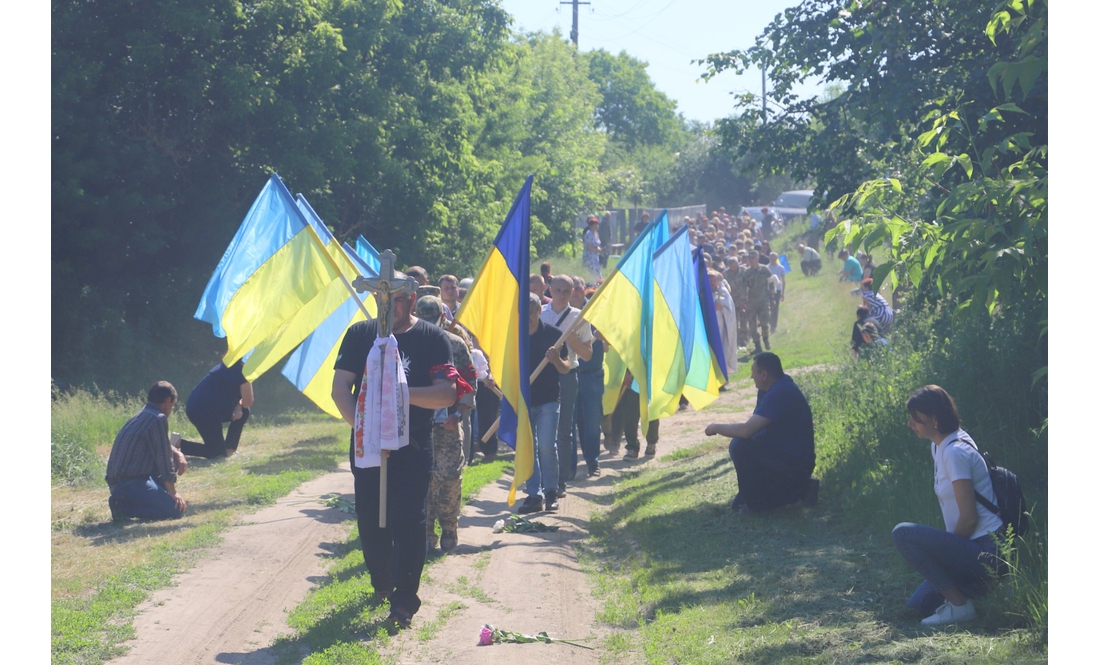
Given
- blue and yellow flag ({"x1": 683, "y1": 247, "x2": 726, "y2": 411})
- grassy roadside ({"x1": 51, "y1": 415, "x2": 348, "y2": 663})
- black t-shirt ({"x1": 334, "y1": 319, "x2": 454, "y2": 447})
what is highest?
black t-shirt ({"x1": 334, "y1": 319, "x2": 454, "y2": 447})

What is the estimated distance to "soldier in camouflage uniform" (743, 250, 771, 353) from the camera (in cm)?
2167

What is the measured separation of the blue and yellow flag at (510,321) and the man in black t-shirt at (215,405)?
163 inches

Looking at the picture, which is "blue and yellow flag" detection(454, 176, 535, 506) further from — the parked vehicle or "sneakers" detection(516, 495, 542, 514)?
the parked vehicle

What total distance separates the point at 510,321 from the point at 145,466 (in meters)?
3.55

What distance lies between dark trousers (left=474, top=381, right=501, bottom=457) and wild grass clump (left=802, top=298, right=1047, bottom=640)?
3538mm

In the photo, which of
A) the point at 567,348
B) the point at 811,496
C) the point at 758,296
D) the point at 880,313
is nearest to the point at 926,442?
the point at 811,496

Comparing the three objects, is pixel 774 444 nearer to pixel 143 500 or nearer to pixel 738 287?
pixel 143 500

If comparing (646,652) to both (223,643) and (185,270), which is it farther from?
(185,270)

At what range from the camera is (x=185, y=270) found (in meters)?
19.1

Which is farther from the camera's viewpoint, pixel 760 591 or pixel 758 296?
pixel 758 296

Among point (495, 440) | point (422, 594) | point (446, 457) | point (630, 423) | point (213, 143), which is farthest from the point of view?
point (213, 143)

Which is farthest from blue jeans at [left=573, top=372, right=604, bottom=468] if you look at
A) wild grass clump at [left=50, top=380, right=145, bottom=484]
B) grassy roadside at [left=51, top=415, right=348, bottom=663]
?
wild grass clump at [left=50, top=380, right=145, bottom=484]

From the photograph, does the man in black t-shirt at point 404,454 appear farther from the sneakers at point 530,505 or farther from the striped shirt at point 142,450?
the striped shirt at point 142,450

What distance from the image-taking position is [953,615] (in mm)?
5848
